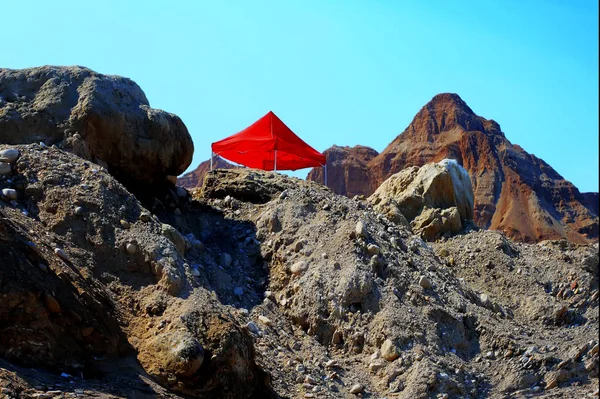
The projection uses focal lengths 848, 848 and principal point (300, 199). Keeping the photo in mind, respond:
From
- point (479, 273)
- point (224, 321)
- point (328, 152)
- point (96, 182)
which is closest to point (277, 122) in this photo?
point (479, 273)

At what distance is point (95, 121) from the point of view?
9.84 metres

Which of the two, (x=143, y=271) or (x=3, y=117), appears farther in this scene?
(x=3, y=117)

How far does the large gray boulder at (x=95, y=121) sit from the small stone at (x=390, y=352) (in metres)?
3.65

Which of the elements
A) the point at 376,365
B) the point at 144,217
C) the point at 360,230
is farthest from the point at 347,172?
the point at 144,217

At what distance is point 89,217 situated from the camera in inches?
320

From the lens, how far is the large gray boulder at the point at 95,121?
979 cm

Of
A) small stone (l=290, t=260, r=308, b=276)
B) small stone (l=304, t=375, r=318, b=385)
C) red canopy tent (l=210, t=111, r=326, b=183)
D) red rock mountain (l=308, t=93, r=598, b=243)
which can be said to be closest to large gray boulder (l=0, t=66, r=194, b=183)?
small stone (l=290, t=260, r=308, b=276)

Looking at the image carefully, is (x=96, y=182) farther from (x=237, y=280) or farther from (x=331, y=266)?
(x=331, y=266)

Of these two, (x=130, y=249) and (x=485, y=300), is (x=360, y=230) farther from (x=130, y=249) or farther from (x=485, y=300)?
(x=130, y=249)

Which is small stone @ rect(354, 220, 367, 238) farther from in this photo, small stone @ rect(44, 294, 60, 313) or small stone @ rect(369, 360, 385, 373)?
small stone @ rect(44, 294, 60, 313)

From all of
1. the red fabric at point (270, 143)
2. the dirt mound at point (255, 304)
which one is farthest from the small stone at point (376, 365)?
the red fabric at point (270, 143)

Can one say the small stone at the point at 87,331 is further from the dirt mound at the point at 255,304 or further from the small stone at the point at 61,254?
the small stone at the point at 61,254

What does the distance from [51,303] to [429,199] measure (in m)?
8.68

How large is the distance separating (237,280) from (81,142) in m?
2.40
